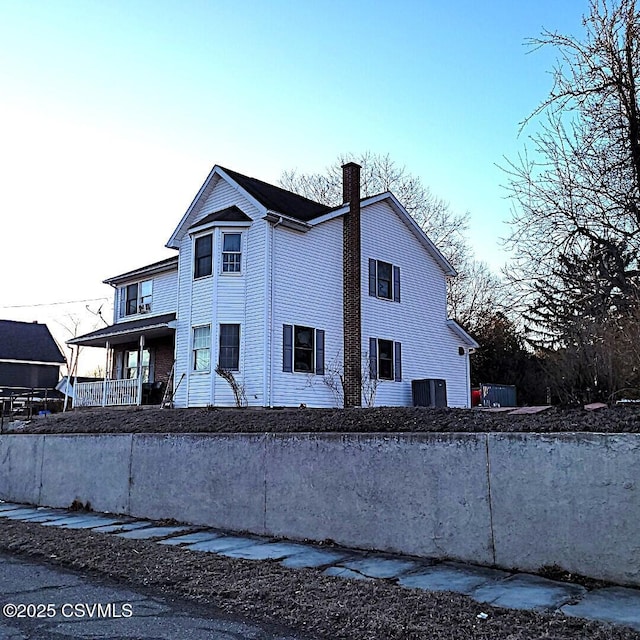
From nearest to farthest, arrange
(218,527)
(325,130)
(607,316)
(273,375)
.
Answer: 1. (218,527)
2. (607,316)
3. (325,130)
4. (273,375)

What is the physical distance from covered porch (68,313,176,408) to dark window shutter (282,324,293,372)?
157 inches

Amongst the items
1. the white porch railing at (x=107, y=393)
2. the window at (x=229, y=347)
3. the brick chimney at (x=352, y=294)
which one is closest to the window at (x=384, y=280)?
the brick chimney at (x=352, y=294)

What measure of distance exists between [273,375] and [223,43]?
8857 millimetres

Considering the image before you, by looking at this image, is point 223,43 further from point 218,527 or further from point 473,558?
point 473,558

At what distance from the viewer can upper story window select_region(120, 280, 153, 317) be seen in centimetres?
2315

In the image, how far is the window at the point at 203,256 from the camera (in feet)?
60.6

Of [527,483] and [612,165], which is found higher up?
[612,165]

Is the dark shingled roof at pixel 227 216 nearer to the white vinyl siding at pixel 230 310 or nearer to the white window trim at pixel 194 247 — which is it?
the white vinyl siding at pixel 230 310

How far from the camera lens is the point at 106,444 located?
387 inches

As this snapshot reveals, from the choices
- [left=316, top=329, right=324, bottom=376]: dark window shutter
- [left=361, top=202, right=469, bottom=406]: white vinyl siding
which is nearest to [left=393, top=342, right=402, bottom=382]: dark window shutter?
[left=361, top=202, right=469, bottom=406]: white vinyl siding

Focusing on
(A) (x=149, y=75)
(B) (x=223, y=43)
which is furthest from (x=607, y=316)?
(A) (x=149, y=75)

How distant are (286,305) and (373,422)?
1007 centimetres

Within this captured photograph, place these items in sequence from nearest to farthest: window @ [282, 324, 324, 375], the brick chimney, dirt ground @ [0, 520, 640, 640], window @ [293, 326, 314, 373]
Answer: dirt ground @ [0, 520, 640, 640], window @ [282, 324, 324, 375], window @ [293, 326, 314, 373], the brick chimney

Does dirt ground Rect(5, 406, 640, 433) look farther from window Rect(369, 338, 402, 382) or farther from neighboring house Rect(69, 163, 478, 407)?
window Rect(369, 338, 402, 382)
